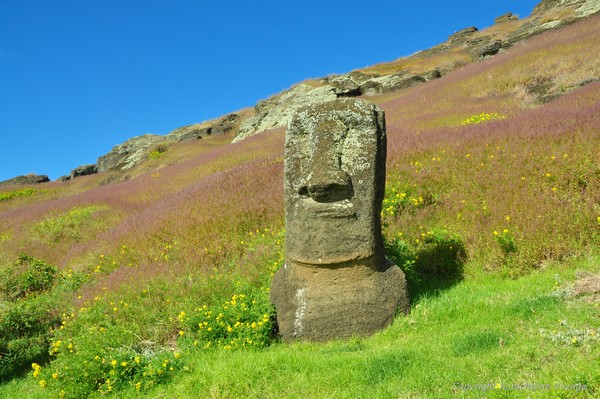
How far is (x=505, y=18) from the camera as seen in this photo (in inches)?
2307

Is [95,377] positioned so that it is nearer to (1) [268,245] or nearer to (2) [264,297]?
(2) [264,297]

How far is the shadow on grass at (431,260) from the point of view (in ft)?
23.4

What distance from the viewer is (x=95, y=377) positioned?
5.88m

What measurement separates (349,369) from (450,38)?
60504 mm

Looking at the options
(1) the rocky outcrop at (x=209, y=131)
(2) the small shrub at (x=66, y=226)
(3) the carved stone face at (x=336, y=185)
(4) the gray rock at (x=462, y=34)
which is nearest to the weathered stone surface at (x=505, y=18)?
(4) the gray rock at (x=462, y=34)

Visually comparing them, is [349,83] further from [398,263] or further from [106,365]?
[106,365]

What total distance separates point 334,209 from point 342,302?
1230mm

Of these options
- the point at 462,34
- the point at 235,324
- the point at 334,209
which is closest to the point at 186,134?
the point at 462,34

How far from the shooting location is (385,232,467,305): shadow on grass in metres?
7.13

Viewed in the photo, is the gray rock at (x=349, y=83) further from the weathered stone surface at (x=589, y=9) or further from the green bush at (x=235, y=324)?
the green bush at (x=235, y=324)

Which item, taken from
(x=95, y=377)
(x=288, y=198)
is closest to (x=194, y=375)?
(x=95, y=377)

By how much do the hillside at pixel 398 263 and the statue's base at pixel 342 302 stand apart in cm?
21

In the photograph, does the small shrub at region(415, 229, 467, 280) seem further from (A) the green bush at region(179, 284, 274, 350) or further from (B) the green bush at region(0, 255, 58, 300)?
(B) the green bush at region(0, 255, 58, 300)

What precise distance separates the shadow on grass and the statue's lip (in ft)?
4.82
